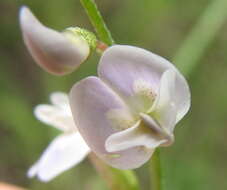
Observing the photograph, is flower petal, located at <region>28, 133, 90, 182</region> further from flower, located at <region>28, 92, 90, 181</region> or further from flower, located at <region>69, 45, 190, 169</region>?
flower, located at <region>69, 45, 190, 169</region>

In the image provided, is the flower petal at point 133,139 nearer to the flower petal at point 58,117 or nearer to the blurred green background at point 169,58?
the flower petal at point 58,117

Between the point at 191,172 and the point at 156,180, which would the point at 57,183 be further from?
the point at 156,180

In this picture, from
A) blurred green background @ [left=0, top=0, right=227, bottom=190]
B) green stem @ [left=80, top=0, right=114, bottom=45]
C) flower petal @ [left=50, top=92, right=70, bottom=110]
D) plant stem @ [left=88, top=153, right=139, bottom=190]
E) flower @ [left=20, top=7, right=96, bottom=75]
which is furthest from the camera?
blurred green background @ [left=0, top=0, right=227, bottom=190]

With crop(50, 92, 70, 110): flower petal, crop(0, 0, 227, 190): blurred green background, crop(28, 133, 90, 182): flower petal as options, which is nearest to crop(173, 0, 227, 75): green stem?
crop(0, 0, 227, 190): blurred green background

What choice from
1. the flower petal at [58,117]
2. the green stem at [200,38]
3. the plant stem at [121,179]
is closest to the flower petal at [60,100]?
the flower petal at [58,117]

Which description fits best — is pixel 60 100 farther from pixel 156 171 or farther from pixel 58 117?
pixel 156 171

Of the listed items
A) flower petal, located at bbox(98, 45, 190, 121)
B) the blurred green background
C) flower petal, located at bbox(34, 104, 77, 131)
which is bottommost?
the blurred green background

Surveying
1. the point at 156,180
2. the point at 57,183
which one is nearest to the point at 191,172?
the point at 57,183
